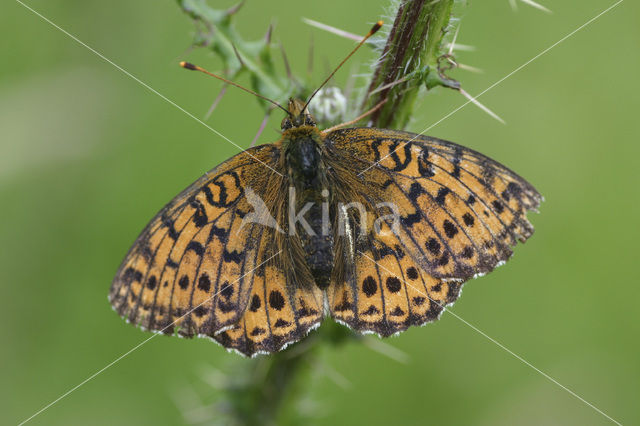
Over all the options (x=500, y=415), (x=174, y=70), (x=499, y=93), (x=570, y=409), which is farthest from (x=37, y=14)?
(x=570, y=409)

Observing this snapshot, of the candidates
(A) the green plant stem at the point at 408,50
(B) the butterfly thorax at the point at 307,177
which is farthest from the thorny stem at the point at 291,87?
(B) the butterfly thorax at the point at 307,177

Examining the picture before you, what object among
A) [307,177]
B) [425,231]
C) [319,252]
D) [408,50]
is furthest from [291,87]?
[425,231]

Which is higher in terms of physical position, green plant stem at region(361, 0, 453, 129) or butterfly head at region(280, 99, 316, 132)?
green plant stem at region(361, 0, 453, 129)

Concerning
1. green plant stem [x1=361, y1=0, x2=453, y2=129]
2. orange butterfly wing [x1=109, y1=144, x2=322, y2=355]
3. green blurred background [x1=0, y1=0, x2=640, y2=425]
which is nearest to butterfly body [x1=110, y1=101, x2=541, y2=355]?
orange butterfly wing [x1=109, y1=144, x2=322, y2=355]

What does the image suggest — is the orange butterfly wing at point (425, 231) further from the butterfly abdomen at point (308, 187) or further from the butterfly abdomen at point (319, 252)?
the butterfly abdomen at point (308, 187)

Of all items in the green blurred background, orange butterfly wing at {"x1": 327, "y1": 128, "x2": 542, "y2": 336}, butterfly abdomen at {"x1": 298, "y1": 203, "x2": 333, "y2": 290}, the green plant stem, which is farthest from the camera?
the green blurred background

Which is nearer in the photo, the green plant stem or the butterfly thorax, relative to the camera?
the green plant stem

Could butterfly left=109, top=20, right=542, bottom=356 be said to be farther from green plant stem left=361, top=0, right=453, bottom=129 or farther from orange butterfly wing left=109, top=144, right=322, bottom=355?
green plant stem left=361, top=0, right=453, bottom=129

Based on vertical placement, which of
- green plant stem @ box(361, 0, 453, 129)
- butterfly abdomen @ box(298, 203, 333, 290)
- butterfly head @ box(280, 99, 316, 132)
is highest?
green plant stem @ box(361, 0, 453, 129)

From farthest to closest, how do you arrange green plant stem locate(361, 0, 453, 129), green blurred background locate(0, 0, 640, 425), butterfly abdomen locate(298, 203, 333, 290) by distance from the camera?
green blurred background locate(0, 0, 640, 425) → butterfly abdomen locate(298, 203, 333, 290) → green plant stem locate(361, 0, 453, 129)

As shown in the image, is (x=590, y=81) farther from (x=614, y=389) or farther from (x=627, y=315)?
(x=614, y=389)
